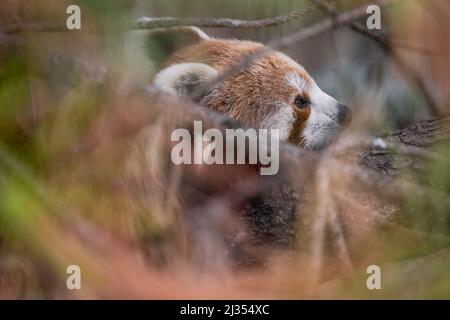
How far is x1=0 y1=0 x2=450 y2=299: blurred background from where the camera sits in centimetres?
103

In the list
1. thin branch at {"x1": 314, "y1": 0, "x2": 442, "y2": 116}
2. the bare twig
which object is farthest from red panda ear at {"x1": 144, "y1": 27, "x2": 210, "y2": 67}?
thin branch at {"x1": 314, "y1": 0, "x2": 442, "y2": 116}

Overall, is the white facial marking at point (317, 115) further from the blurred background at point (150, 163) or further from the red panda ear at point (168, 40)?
the red panda ear at point (168, 40)

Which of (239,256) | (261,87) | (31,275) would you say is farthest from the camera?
(261,87)

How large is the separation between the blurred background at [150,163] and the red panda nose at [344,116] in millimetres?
16

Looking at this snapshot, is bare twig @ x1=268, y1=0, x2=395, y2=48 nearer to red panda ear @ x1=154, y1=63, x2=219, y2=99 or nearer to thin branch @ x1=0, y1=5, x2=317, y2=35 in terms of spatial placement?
thin branch @ x1=0, y1=5, x2=317, y2=35

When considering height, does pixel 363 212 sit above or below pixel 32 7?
below

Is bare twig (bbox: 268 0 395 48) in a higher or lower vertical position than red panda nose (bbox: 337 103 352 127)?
higher

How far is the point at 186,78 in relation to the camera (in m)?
1.24

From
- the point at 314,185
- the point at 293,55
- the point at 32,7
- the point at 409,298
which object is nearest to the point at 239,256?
the point at 314,185

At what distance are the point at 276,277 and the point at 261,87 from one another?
419 millimetres

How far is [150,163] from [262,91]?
0.32 meters

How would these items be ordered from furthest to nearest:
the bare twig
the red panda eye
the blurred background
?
the red panda eye
the bare twig
the blurred background

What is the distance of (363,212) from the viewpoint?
1114 mm
